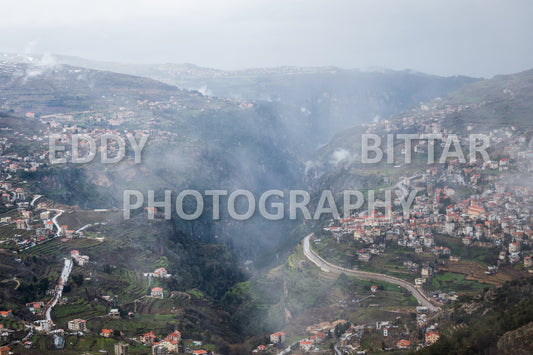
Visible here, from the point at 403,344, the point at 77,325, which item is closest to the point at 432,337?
the point at 403,344

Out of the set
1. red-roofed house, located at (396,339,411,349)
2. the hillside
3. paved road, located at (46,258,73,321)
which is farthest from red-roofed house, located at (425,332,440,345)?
the hillside

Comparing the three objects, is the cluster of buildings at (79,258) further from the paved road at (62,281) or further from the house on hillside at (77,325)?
the house on hillside at (77,325)

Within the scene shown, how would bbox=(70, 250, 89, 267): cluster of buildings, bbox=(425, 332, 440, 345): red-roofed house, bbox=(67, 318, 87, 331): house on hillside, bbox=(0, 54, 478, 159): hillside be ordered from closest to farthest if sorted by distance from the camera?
1. bbox=(425, 332, 440, 345): red-roofed house
2. bbox=(67, 318, 87, 331): house on hillside
3. bbox=(70, 250, 89, 267): cluster of buildings
4. bbox=(0, 54, 478, 159): hillside

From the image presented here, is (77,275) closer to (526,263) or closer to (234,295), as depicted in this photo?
(234,295)

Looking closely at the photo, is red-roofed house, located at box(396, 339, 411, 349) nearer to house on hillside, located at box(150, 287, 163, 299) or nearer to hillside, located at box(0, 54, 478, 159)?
house on hillside, located at box(150, 287, 163, 299)

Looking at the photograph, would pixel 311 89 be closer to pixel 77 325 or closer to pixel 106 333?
pixel 106 333

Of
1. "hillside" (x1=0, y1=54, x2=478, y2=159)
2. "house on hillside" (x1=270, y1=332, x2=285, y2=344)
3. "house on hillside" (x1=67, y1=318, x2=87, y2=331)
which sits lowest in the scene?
"house on hillside" (x1=270, y1=332, x2=285, y2=344)

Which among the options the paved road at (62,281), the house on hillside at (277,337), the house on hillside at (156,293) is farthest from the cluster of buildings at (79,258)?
the house on hillside at (277,337)

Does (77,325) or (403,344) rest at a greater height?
(77,325)
